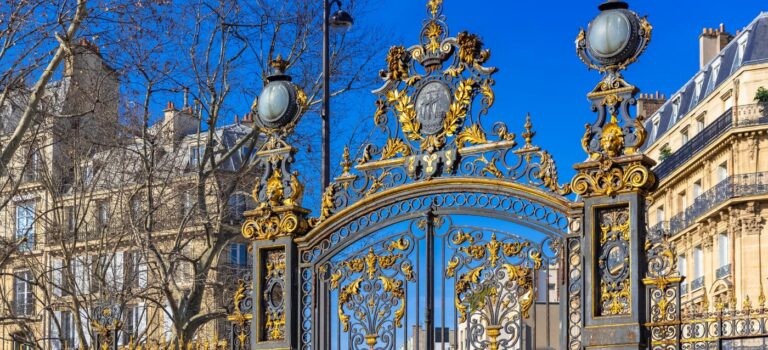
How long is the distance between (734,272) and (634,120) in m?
29.3

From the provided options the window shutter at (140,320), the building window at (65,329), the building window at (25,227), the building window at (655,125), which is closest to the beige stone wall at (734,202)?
the building window at (655,125)

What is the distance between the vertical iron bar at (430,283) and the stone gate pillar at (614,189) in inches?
59.4

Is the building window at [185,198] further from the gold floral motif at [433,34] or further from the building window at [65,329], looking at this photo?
the gold floral motif at [433,34]

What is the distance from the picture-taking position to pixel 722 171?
42.3 meters

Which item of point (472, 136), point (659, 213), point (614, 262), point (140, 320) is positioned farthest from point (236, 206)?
point (659, 213)

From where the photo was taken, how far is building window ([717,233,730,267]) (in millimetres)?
41562

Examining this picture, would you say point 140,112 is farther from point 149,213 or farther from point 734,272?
point 734,272

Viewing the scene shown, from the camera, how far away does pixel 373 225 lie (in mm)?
13883

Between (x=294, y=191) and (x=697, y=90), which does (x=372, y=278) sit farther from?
(x=697, y=90)

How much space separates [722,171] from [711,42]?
6.14m

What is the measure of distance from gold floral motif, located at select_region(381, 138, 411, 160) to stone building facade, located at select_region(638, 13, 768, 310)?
2583 centimetres

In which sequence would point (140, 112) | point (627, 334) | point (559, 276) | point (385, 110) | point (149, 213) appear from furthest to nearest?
point (140, 112) → point (149, 213) → point (385, 110) → point (559, 276) → point (627, 334)

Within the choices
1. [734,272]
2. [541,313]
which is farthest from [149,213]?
[734,272]

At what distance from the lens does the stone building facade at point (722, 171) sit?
4025 centimetres
